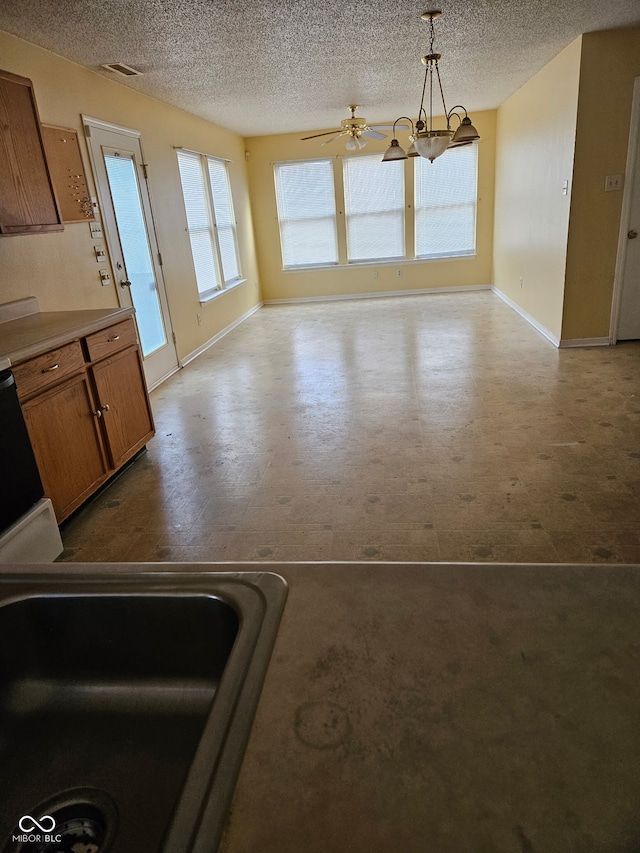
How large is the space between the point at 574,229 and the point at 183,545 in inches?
174

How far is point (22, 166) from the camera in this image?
2869 millimetres

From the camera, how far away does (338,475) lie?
314 cm

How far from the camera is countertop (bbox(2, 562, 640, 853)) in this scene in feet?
1.68

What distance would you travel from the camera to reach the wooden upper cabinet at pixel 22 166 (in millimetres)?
2748

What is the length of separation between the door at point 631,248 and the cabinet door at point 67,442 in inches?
185

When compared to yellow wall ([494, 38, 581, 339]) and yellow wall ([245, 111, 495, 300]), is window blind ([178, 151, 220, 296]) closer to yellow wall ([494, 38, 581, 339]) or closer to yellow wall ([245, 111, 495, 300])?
yellow wall ([245, 111, 495, 300])

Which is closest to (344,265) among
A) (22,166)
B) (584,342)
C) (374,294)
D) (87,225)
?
(374,294)

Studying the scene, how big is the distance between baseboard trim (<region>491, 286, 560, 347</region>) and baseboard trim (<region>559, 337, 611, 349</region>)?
0.06 metres

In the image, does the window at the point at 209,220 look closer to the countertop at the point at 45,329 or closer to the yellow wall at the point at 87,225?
the yellow wall at the point at 87,225

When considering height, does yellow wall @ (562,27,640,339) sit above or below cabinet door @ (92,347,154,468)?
above

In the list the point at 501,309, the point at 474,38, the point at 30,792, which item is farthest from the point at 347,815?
the point at 501,309

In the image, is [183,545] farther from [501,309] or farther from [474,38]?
[501,309]

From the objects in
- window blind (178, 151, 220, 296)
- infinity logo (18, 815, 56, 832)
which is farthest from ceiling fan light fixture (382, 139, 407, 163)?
infinity logo (18, 815, 56, 832)

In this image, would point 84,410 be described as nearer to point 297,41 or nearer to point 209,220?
point 297,41
